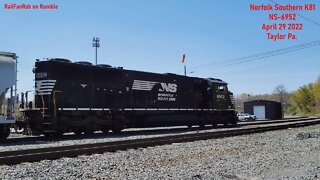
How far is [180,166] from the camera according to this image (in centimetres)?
917

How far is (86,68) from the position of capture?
20.8 metres

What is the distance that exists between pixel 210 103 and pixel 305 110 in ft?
287

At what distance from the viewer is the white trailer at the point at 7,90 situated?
55.3ft

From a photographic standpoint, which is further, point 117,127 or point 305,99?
point 305,99

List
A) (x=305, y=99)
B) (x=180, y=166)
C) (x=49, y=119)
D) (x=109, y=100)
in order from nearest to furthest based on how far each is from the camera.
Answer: (x=180, y=166) < (x=49, y=119) < (x=109, y=100) < (x=305, y=99)

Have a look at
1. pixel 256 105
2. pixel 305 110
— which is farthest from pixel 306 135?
pixel 305 110

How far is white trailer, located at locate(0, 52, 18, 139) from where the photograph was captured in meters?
16.9

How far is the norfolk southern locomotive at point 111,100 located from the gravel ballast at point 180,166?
26.0 ft

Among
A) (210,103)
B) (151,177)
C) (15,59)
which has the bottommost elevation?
(151,177)

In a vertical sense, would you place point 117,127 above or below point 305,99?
below

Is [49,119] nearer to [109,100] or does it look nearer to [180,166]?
[109,100]

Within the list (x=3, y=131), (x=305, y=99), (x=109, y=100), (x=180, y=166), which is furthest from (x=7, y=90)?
(x=305, y=99)

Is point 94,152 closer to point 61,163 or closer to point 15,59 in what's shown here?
point 61,163

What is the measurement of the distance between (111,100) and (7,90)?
6.39 metres
